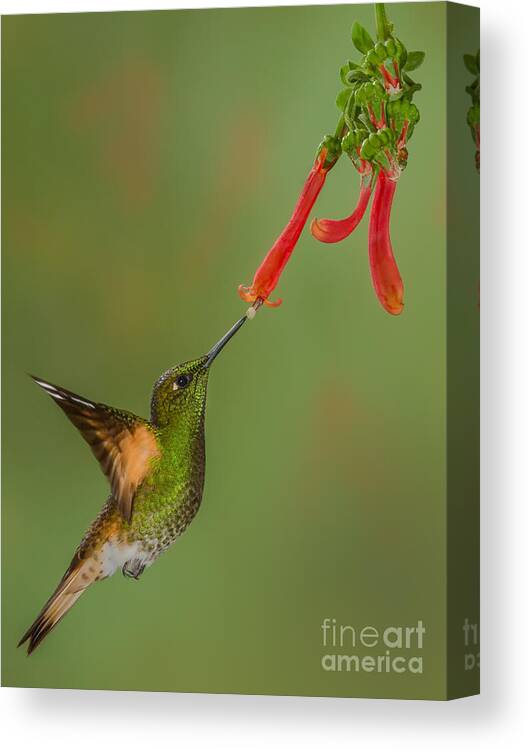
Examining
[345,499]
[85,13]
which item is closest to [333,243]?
[345,499]

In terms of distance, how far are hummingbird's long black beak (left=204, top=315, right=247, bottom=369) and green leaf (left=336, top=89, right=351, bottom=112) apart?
63 centimetres

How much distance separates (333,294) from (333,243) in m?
0.14

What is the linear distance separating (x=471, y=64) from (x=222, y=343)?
1.03 meters

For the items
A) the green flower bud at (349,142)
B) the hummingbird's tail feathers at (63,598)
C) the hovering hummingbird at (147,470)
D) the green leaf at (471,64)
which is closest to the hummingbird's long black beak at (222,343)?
the hovering hummingbird at (147,470)

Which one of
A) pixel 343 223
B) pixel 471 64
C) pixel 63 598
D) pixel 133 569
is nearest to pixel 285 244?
pixel 343 223

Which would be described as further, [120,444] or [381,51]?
[120,444]

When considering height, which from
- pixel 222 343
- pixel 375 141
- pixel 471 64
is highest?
pixel 471 64

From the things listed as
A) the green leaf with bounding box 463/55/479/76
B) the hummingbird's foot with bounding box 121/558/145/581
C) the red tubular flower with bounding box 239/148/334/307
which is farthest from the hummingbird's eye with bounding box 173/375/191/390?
the green leaf with bounding box 463/55/479/76

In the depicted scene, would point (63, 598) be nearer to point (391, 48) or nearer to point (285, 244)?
point (285, 244)

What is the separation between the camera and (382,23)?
4121 mm

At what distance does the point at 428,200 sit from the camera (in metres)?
4.10

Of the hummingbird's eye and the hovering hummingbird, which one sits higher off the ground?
the hummingbird's eye

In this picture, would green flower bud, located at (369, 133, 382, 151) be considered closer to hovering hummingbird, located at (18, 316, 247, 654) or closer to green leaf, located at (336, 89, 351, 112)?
green leaf, located at (336, 89, 351, 112)

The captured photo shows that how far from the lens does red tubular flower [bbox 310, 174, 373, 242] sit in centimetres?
415
